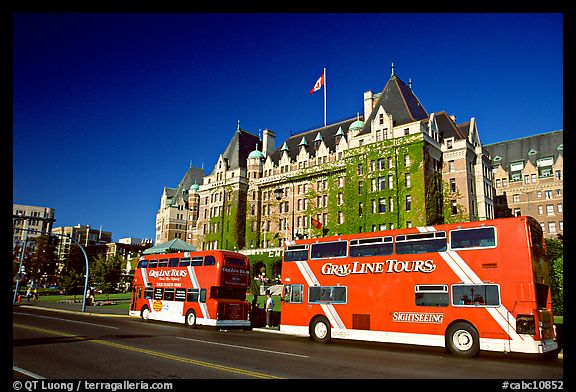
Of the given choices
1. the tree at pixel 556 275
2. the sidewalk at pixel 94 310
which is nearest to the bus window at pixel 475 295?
the tree at pixel 556 275

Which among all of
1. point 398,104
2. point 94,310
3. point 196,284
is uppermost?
point 398,104

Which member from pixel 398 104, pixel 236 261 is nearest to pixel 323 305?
pixel 236 261

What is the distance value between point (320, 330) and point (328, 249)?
391cm

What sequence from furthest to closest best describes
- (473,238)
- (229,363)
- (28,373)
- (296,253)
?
(296,253), (473,238), (229,363), (28,373)

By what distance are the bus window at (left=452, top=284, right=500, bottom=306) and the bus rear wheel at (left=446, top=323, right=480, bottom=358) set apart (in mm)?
869

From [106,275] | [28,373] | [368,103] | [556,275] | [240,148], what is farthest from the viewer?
[240,148]

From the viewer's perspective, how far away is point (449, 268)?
15.8 metres

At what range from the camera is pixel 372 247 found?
18156 mm

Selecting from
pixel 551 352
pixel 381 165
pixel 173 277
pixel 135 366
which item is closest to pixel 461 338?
pixel 551 352

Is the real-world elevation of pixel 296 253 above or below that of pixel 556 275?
above

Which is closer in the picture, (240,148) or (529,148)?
(240,148)

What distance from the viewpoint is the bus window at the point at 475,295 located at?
14.5 metres

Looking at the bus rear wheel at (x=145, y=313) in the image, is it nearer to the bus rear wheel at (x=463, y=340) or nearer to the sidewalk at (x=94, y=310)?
the sidewalk at (x=94, y=310)

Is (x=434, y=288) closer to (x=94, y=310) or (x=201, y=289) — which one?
(x=201, y=289)
